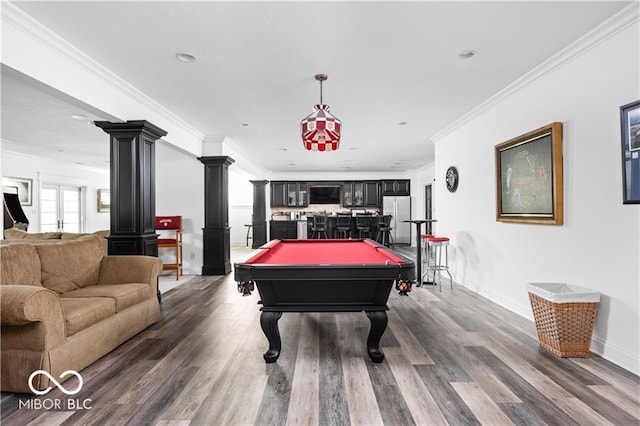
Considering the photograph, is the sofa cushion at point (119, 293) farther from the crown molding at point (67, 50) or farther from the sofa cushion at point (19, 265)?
the crown molding at point (67, 50)

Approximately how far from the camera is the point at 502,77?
11.1 feet

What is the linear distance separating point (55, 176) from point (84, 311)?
25.3 feet

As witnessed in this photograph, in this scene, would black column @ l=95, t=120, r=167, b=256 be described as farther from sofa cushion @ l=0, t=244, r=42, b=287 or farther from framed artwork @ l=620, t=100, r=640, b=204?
framed artwork @ l=620, t=100, r=640, b=204

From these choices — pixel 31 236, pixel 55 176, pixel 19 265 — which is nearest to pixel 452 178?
pixel 19 265

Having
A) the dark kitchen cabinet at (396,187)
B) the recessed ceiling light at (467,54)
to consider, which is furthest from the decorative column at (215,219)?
the dark kitchen cabinet at (396,187)

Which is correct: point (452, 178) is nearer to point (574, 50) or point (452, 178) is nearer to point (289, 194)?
point (574, 50)

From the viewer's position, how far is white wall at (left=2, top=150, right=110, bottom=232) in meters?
7.11

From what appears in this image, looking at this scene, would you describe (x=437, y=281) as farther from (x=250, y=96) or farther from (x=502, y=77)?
(x=250, y=96)

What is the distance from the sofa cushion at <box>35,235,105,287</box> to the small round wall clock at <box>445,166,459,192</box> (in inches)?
191

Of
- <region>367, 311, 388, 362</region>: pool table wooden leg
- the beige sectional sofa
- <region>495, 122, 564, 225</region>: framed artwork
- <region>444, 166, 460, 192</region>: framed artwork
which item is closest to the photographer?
the beige sectional sofa

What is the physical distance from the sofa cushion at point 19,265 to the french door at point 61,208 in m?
6.67

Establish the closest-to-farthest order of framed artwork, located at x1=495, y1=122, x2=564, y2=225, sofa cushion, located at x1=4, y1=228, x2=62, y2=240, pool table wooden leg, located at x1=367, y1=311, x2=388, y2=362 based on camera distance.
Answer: pool table wooden leg, located at x1=367, y1=311, x2=388, y2=362 → framed artwork, located at x1=495, y1=122, x2=564, y2=225 → sofa cushion, located at x1=4, y1=228, x2=62, y2=240

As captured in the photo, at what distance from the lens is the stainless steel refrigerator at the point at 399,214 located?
35.0 feet

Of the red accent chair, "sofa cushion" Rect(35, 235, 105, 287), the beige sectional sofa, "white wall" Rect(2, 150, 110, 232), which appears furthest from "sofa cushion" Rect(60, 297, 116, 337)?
"white wall" Rect(2, 150, 110, 232)
